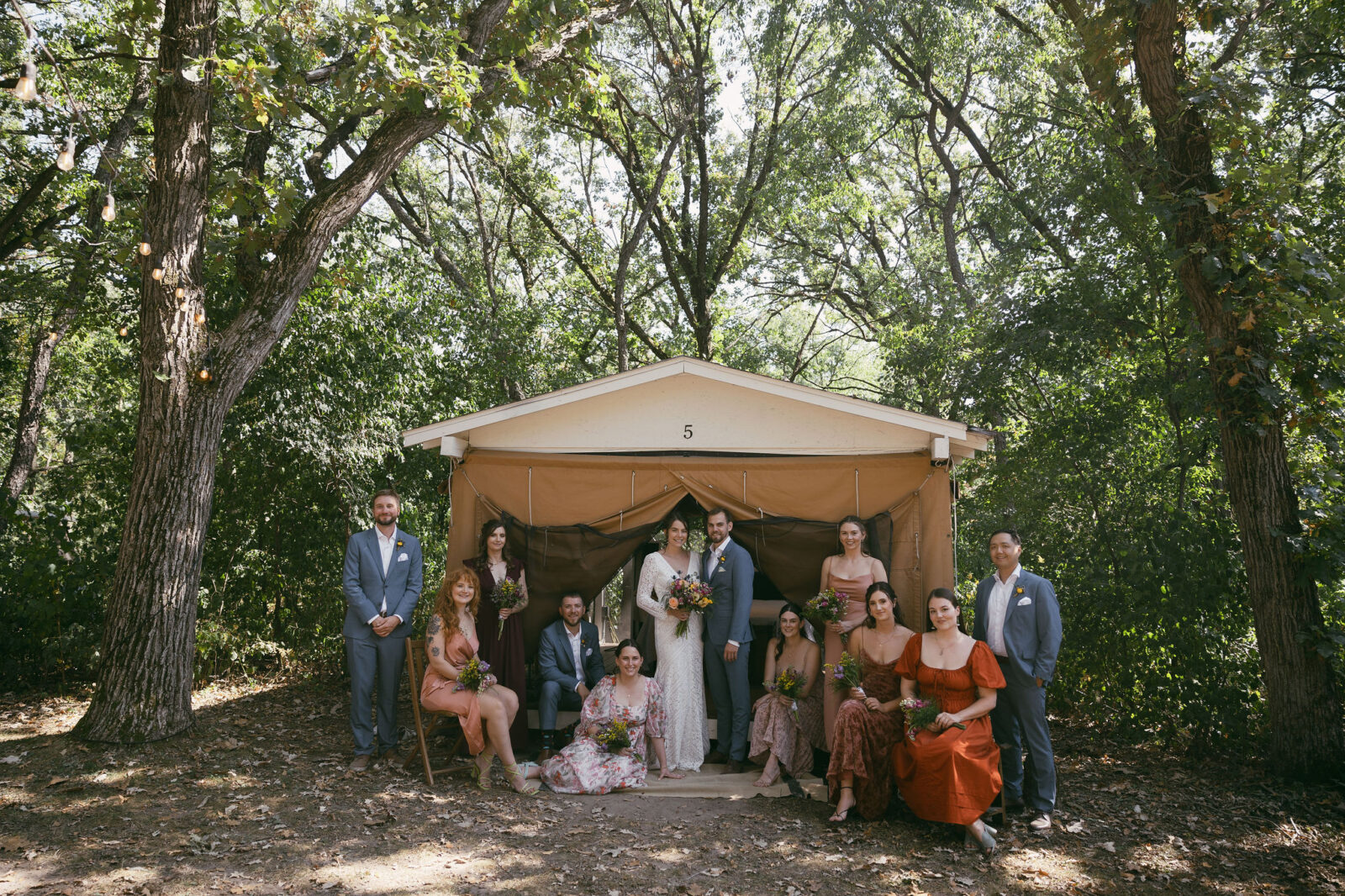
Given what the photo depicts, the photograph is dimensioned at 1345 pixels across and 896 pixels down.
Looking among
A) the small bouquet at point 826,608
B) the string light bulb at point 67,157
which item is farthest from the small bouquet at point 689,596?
the string light bulb at point 67,157

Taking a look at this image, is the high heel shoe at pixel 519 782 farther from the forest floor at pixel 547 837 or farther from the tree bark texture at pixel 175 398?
the tree bark texture at pixel 175 398

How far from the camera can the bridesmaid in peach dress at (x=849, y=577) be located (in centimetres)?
591

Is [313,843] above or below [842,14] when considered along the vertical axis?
below

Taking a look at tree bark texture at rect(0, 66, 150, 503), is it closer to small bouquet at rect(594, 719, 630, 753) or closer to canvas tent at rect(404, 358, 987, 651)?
canvas tent at rect(404, 358, 987, 651)

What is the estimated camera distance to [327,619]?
8.91 metres

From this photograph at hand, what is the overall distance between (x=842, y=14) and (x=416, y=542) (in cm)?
995

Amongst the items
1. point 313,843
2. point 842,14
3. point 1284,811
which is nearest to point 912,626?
point 1284,811

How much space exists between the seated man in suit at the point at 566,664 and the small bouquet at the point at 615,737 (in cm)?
50

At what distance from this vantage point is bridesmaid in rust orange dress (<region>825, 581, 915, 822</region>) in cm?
500

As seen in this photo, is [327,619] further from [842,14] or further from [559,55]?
[842,14]

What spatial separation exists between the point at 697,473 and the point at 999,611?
8.12 ft

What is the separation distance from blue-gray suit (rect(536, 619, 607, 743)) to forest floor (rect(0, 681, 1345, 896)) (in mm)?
566

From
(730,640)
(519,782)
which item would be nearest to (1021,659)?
(730,640)

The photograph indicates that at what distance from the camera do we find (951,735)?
4.71m
